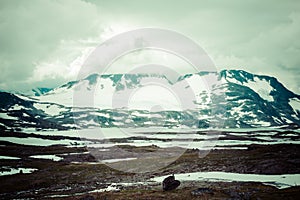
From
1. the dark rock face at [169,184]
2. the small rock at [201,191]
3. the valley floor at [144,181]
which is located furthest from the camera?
the dark rock face at [169,184]

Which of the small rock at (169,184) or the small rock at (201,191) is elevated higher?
the small rock at (169,184)

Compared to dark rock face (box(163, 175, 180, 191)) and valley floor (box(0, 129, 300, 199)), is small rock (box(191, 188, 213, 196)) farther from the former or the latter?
dark rock face (box(163, 175, 180, 191))

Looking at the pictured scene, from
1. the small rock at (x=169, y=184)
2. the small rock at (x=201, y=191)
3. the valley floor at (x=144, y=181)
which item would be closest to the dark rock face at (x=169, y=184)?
the small rock at (x=169, y=184)

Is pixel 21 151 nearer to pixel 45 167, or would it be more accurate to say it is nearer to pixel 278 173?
pixel 45 167

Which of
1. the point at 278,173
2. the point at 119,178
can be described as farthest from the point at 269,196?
the point at 119,178

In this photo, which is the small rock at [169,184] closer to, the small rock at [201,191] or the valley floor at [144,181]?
the valley floor at [144,181]

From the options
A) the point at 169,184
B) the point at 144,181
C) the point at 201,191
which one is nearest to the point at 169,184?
the point at 169,184

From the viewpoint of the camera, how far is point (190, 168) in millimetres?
70688

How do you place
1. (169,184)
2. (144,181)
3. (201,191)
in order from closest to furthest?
1. (201,191)
2. (169,184)
3. (144,181)

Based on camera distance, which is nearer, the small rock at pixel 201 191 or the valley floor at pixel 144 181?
the small rock at pixel 201 191

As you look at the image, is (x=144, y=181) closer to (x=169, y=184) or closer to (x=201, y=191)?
(x=169, y=184)

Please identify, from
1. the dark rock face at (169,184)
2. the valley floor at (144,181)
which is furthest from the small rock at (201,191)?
the dark rock face at (169,184)

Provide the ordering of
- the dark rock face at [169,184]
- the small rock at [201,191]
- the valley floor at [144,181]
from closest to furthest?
the small rock at [201,191] < the valley floor at [144,181] < the dark rock face at [169,184]

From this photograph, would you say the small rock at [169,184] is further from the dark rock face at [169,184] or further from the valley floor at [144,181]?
the valley floor at [144,181]
